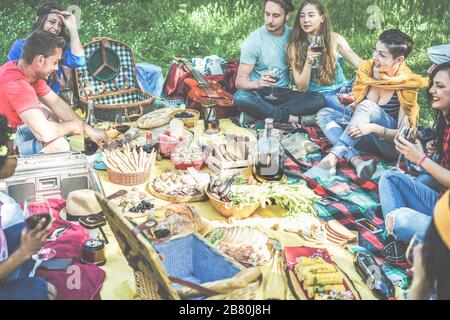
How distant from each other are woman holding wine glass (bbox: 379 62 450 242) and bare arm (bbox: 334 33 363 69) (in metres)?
1.40

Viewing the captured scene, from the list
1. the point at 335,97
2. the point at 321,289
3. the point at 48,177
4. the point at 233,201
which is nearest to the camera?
the point at 321,289

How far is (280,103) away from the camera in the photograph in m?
6.41

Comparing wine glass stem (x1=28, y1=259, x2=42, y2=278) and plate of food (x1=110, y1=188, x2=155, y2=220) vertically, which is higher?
plate of food (x1=110, y1=188, x2=155, y2=220)

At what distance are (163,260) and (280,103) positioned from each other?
9.70 ft

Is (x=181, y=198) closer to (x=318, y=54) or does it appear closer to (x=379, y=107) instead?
(x=379, y=107)

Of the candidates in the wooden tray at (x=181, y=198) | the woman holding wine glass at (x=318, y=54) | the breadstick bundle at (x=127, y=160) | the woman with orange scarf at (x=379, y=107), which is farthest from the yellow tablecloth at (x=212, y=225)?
the woman holding wine glass at (x=318, y=54)

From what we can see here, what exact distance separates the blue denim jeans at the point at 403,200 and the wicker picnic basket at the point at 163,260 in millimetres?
1339

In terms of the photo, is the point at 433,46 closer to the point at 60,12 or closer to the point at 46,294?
the point at 60,12

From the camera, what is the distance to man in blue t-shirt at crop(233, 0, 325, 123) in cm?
613

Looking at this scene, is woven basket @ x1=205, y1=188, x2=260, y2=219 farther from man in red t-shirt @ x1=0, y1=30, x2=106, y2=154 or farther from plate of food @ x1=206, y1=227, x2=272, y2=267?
man in red t-shirt @ x1=0, y1=30, x2=106, y2=154

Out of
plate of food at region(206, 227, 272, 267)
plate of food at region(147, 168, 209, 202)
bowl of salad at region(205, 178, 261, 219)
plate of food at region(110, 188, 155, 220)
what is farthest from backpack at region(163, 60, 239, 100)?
plate of food at region(206, 227, 272, 267)

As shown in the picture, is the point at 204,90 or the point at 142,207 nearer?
the point at 142,207

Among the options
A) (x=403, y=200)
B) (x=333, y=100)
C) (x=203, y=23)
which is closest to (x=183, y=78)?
(x=203, y=23)

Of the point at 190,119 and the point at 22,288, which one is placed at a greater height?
the point at 190,119
